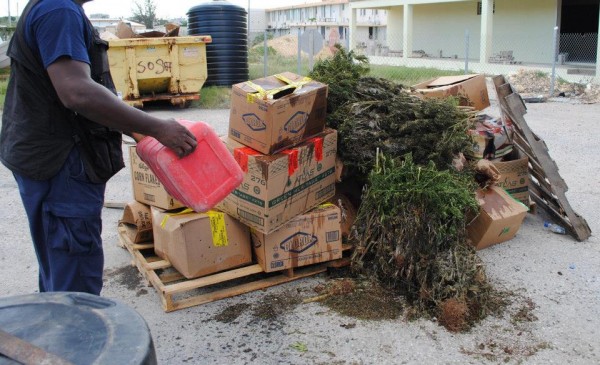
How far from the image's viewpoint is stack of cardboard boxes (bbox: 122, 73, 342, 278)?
12.4 feet

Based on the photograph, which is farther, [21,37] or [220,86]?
[220,86]

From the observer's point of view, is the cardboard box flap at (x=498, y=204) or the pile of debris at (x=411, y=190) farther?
the cardboard box flap at (x=498, y=204)

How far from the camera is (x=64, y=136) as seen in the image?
244cm

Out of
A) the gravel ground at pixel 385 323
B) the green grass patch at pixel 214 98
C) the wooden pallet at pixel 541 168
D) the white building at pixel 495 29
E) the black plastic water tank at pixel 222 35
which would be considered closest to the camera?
the gravel ground at pixel 385 323

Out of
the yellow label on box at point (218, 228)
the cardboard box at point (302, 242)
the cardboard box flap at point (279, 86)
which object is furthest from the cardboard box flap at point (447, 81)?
the yellow label on box at point (218, 228)

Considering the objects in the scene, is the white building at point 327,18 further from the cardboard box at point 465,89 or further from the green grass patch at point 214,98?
the cardboard box at point 465,89

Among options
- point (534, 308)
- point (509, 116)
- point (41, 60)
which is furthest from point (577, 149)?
point (41, 60)

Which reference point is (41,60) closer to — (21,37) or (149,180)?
(21,37)

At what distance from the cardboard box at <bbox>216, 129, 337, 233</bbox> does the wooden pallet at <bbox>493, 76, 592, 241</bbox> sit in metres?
1.85

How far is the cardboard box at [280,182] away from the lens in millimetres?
3730

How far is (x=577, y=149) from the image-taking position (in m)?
8.03

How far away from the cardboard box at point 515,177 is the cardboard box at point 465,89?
0.59 m

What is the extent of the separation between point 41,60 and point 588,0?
24.8 meters

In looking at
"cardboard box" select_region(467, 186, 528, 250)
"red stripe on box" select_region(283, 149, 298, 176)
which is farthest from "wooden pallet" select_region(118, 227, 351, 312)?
"cardboard box" select_region(467, 186, 528, 250)
